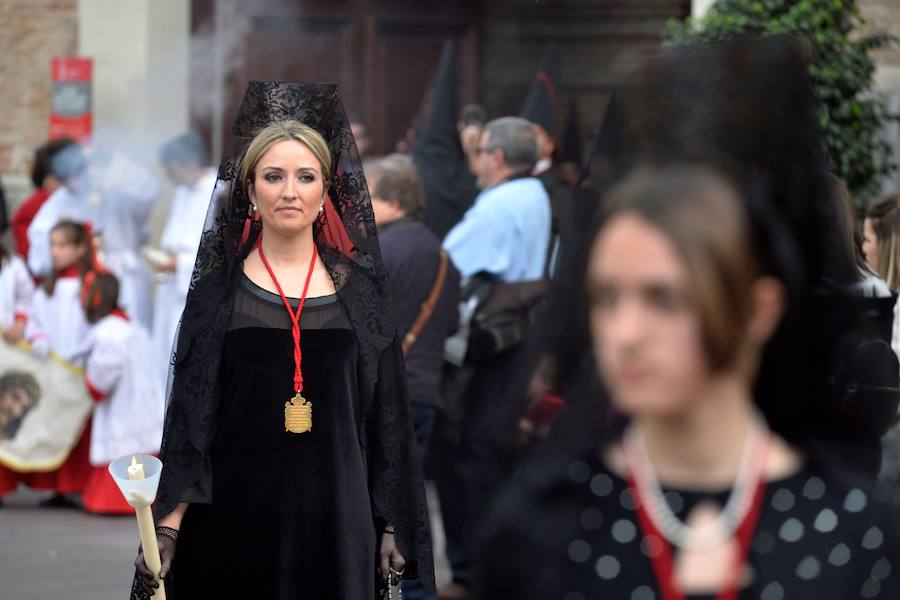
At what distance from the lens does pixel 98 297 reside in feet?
29.2

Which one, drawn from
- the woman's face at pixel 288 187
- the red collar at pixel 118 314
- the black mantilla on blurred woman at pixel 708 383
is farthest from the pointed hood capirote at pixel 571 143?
the black mantilla on blurred woman at pixel 708 383

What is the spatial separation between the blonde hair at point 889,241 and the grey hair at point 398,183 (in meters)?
1.94

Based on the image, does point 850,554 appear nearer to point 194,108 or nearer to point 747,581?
point 747,581

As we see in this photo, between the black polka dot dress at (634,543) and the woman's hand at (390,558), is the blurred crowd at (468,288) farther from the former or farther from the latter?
the woman's hand at (390,558)

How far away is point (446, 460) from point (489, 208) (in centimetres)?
114

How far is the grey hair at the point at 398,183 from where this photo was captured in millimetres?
6867

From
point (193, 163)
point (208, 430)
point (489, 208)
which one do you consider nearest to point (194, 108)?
point (193, 163)

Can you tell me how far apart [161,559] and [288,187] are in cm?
101

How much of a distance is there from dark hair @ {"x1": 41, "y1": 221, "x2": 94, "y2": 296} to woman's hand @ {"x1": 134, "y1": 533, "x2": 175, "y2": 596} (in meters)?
4.96

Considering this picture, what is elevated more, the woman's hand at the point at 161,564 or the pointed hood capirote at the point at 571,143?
the pointed hood capirote at the point at 571,143

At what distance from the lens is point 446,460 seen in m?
7.22

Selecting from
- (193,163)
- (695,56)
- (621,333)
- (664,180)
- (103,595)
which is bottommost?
(103,595)

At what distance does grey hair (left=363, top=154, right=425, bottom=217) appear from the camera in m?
6.87

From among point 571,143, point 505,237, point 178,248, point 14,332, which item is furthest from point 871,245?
point 178,248
